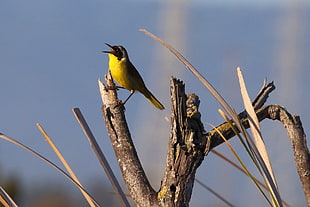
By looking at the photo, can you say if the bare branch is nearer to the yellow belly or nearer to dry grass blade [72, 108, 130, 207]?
dry grass blade [72, 108, 130, 207]

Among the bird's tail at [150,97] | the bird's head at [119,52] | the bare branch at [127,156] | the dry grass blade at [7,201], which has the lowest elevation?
the dry grass blade at [7,201]

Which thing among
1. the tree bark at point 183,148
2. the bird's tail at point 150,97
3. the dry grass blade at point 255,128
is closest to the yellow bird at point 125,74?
the bird's tail at point 150,97

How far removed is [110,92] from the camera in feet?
9.95

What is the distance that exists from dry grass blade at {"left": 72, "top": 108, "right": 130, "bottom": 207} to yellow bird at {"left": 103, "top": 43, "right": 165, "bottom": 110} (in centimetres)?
245

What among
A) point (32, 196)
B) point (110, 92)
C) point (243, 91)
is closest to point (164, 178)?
point (243, 91)

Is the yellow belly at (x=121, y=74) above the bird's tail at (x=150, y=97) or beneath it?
above

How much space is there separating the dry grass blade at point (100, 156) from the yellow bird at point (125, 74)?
8.04ft

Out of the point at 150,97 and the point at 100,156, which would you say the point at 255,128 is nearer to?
the point at 100,156

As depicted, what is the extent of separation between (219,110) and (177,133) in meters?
0.18

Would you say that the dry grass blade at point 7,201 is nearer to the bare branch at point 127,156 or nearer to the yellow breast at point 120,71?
the bare branch at point 127,156

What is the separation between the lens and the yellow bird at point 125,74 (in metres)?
4.96

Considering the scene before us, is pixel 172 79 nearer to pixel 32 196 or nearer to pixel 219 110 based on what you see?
pixel 219 110

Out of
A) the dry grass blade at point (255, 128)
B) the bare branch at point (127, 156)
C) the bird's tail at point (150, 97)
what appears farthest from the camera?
the bird's tail at point (150, 97)

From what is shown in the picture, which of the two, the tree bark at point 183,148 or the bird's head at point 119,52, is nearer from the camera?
the tree bark at point 183,148
